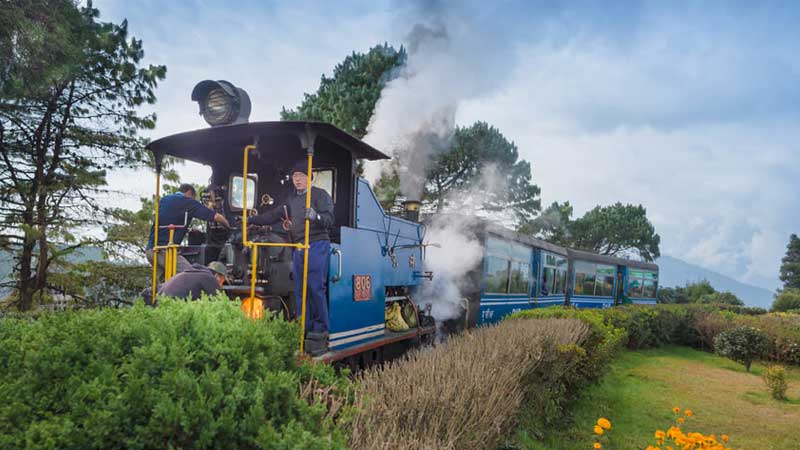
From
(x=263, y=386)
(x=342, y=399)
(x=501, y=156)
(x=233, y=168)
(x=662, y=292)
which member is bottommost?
(x=662, y=292)

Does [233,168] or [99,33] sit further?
[99,33]

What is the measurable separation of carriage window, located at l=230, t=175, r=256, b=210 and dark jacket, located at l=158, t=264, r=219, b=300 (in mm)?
2333

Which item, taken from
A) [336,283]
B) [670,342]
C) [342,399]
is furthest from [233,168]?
[670,342]

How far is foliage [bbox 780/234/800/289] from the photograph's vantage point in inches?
2178

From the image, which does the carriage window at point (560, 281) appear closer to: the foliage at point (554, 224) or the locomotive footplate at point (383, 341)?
the locomotive footplate at point (383, 341)

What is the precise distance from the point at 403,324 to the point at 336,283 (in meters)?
2.46

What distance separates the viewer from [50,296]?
12.9m

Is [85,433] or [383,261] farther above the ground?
[383,261]

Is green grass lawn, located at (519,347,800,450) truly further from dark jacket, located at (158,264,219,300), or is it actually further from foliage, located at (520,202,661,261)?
foliage, located at (520,202,661,261)

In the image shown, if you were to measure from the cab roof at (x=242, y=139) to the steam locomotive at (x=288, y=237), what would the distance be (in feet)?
0.04

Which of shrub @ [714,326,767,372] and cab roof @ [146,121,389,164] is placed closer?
cab roof @ [146,121,389,164]

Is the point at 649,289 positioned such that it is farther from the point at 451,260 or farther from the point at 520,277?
the point at 451,260

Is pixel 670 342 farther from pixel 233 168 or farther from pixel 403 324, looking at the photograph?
pixel 233 168

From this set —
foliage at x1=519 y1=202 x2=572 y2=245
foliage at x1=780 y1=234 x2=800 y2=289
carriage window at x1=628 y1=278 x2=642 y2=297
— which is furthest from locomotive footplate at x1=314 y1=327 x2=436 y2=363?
foliage at x1=780 y1=234 x2=800 y2=289
